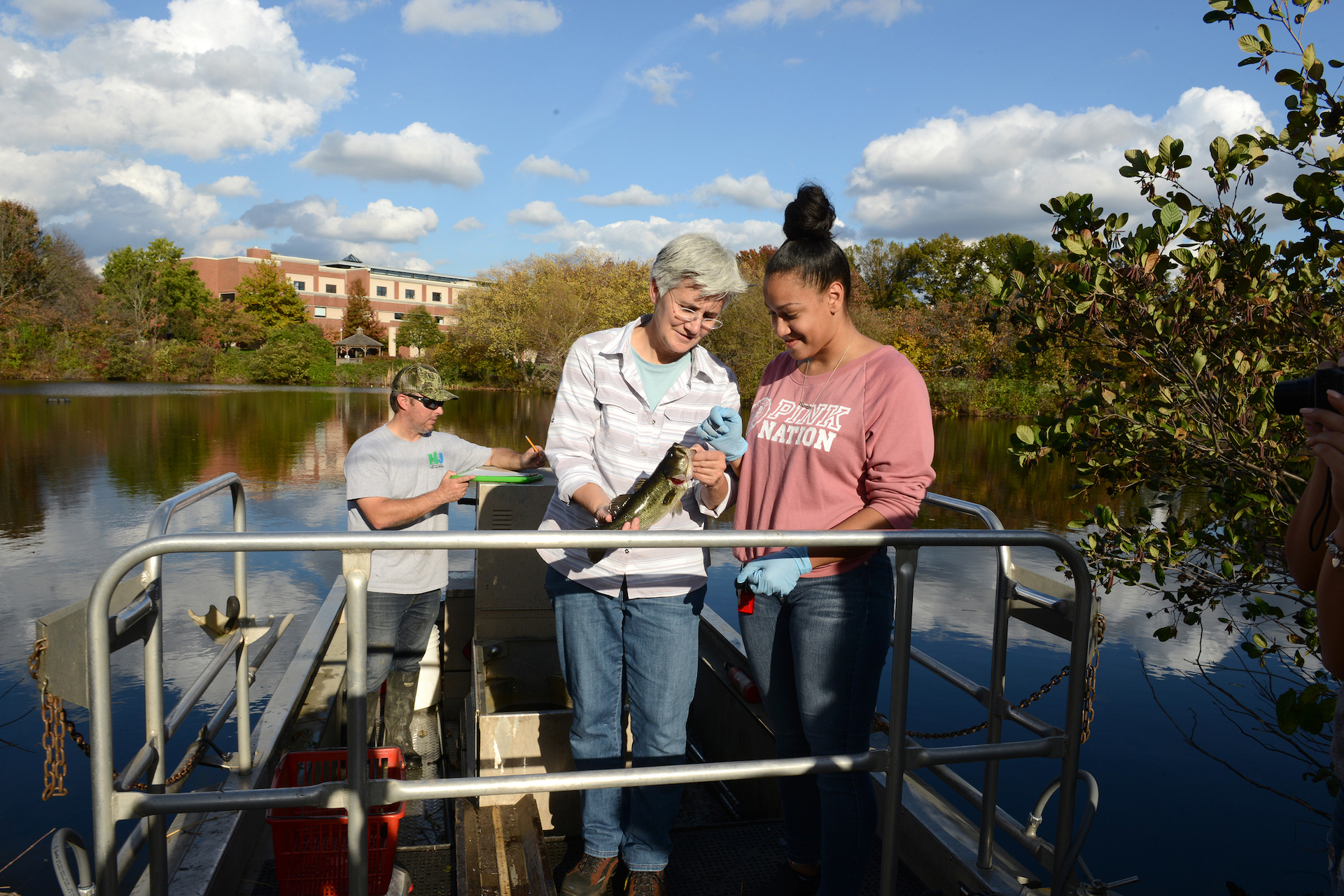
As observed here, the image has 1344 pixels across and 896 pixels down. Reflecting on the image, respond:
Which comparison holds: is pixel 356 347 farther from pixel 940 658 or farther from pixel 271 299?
pixel 940 658

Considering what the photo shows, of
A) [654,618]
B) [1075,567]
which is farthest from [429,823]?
[1075,567]

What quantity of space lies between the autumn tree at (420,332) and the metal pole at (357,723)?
64184 mm

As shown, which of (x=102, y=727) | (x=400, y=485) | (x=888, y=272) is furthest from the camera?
(x=888, y=272)

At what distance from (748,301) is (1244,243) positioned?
3004 cm

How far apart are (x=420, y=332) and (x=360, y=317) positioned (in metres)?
12.7

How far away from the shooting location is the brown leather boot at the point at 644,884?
2.49 meters

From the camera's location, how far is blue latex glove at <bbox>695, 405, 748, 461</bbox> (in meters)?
2.48

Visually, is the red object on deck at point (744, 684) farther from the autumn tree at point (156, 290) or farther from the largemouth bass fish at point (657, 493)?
the autumn tree at point (156, 290)

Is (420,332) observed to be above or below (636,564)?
above

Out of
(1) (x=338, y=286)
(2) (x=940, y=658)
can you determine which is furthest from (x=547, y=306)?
(1) (x=338, y=286)

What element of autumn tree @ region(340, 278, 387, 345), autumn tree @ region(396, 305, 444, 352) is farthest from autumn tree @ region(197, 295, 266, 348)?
autumn tree @ region(340, 278, 387, 345)

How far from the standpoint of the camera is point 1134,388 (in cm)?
351

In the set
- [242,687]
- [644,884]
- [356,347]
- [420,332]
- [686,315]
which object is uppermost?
[420,332]

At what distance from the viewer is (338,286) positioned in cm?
8231
